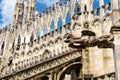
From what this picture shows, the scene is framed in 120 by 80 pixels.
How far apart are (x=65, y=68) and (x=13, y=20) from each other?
9345 millimetres

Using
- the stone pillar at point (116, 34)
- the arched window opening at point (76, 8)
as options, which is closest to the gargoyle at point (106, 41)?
the stone pillar at point (116, 34)

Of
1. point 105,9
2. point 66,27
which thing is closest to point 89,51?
point 105,9

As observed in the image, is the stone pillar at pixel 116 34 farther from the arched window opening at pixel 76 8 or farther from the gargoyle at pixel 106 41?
the arched window opening at pixel 76 8

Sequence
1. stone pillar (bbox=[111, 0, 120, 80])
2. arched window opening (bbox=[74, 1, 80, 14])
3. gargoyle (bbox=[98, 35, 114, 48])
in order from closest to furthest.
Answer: stone pillar (bbox=[111, 0, 120, 80]) → gargoyle (bbox=[98, 35, 114, 48]) → arched window opening (bbox=[74, 1, 80, 14])

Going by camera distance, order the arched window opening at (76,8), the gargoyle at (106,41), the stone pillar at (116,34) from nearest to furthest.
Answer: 1. the stone pillar at (116,34)
2. the gargoyle at (106,41)
3. the arched window opening at (76,8)

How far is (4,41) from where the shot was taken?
2612cm

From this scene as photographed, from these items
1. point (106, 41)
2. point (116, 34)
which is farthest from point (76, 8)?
point (116, 34)

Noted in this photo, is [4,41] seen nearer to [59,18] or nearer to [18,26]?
[18,26]

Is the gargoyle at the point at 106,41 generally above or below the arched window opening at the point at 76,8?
below

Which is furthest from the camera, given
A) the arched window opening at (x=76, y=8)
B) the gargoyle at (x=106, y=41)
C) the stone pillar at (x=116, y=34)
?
the arched window opening at (x=76, y=8)

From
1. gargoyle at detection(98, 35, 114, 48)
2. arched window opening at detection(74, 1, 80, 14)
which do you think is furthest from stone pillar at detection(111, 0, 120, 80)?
arched window opening at detection(74, 1, 80, 14)

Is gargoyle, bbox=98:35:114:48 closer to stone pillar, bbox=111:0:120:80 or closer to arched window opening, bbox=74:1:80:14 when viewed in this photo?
stone pillar, bbox=111:0:120:80

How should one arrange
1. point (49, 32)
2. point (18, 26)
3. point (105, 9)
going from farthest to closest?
point (18, 26), point (49, 32), point (105, 9)

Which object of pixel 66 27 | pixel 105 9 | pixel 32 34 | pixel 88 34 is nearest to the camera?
pixel 88 34
